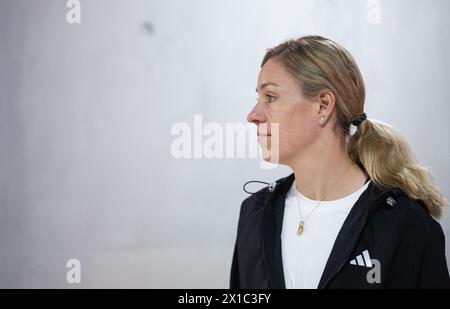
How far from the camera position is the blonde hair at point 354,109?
125 cm

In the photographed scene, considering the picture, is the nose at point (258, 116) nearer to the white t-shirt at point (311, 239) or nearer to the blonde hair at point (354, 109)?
the blonde hair at point (354, 109)

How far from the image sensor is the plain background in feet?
7.24

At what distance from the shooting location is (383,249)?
1138 millimetres

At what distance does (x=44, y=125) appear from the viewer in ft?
7.32

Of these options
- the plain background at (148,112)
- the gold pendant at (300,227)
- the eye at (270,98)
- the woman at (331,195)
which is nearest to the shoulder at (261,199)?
the woman at (331,195)

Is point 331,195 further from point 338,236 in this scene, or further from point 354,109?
point 354,109

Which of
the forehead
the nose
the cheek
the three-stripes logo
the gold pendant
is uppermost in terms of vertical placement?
the forehead

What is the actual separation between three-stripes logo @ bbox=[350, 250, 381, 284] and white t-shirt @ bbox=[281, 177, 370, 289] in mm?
80

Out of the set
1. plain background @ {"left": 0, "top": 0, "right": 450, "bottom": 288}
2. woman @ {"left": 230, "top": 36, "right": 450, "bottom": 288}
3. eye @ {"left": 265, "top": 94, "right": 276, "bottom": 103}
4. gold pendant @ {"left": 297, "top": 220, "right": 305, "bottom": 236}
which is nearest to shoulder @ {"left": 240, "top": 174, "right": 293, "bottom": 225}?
woman @ {"left": 230, "top": 36, "right": 450, "bottom": 288}

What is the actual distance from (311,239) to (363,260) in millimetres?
140

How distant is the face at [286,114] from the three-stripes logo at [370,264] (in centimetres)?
30

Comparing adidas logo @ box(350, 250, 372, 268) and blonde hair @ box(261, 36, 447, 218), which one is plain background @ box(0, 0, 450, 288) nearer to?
blonde hair @ box(261, 36, 447, 218)

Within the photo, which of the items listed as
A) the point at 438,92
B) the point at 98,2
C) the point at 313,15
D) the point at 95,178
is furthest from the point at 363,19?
the point at 95,178

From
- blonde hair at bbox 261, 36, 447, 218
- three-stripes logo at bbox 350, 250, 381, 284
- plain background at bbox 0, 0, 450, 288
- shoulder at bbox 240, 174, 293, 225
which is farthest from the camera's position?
plain background at bbox 0, 0, 450, 288
